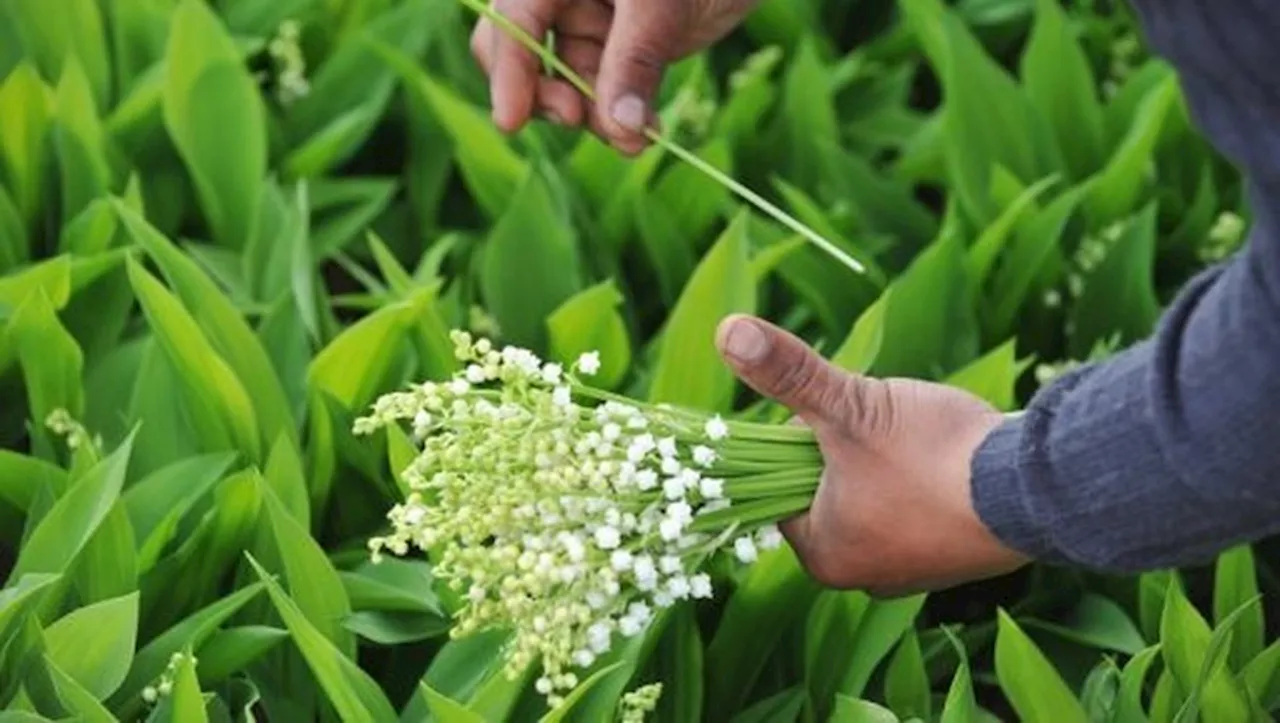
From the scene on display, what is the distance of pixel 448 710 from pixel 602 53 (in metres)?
0.56

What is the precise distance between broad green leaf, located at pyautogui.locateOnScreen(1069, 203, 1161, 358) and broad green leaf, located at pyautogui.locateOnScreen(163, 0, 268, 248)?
752mm

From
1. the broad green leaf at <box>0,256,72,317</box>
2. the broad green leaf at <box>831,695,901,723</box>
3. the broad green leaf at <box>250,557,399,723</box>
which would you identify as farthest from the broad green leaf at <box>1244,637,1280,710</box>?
the broad green leaf at <box>0,256,72,317</box>

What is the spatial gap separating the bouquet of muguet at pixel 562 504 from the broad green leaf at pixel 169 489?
Answer: 1.16 feet

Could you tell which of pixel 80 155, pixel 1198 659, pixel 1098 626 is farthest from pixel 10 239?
pixel 1198 659

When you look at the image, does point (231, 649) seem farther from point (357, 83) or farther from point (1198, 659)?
point (357, 83)

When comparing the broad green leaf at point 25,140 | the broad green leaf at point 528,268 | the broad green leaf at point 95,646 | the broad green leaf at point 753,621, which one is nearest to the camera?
the broad green leaf at point 95,646

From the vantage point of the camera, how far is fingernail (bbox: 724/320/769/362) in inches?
60.8

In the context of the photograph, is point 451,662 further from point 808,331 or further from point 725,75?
point 725,75

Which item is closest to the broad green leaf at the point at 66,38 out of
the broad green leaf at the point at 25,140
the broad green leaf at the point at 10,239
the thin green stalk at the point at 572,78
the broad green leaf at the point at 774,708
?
the broad green leaf at the point at 25,140

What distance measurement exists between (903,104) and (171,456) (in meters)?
1.05

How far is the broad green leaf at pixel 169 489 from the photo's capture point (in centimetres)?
193

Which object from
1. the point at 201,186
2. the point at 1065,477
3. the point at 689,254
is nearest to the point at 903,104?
the point at 689,254

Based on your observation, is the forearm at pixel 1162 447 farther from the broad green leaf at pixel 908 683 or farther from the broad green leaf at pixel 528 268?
the broad green leaf at pixel 528 268

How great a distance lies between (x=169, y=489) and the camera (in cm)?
194
